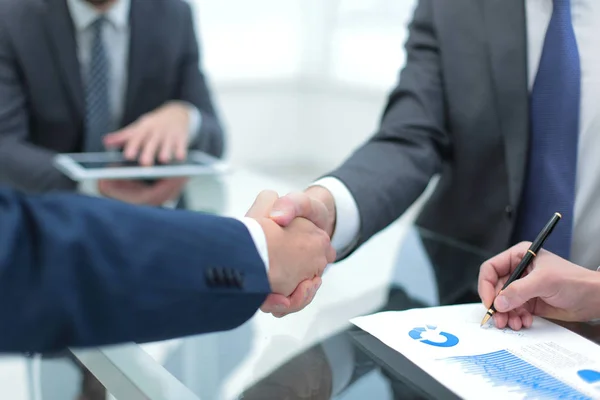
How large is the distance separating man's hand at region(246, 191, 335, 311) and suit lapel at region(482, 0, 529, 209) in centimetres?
38

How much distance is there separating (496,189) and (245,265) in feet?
2.16

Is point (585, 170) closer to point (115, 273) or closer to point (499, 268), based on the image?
point (499, 268)

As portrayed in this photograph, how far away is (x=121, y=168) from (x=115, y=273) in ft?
3.29

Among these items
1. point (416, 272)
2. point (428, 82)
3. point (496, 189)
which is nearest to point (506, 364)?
point (416, 272)

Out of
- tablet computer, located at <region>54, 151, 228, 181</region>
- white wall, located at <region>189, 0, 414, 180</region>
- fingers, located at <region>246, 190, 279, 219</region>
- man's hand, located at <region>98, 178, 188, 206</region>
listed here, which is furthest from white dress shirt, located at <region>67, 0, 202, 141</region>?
white wall, located at <region>189, 0, 414, 180</region>

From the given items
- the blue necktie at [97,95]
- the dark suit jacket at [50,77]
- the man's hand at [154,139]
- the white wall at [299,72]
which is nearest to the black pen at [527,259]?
the man's hand at [154,139]

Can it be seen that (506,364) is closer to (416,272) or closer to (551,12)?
(416,272)

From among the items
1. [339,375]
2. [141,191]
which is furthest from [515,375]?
[141,191]

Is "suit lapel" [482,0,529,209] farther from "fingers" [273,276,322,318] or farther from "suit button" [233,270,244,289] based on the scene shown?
"suit button" [233,270,244,289]

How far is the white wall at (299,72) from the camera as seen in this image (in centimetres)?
387

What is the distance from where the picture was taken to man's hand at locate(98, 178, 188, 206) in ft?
4.53

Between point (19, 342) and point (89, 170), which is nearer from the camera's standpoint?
point (19, 342)

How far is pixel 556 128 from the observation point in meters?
1.09

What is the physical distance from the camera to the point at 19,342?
59cm
